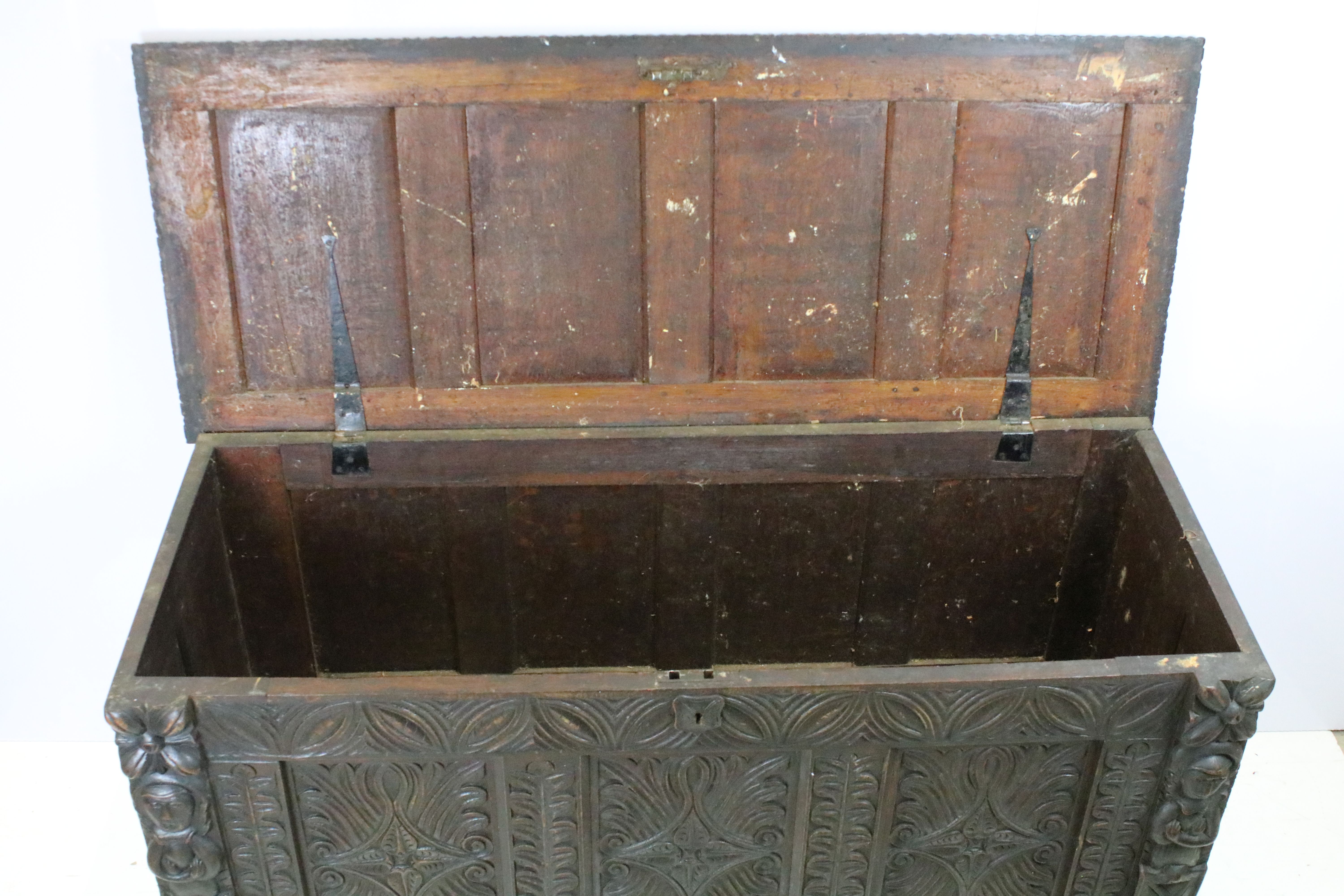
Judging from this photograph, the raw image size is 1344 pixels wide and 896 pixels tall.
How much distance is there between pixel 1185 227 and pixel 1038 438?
0.47 m

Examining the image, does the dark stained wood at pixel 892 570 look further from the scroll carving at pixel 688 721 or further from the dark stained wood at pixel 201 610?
the dark stained wood at pixel 201 610

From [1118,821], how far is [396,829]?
103 cm

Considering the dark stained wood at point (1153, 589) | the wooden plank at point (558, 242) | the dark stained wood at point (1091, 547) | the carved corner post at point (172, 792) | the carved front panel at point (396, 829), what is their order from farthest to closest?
the dark stained wood at point (1091, 547) → the wooden plank at point (558, 242) → the dark stained wood at point (1153, 589) → the carved front panel at point (396, 829) → the carved corner post at point (172, 792)

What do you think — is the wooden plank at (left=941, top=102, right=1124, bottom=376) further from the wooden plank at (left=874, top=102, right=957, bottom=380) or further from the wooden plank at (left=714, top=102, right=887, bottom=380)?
the wooden plank at (left=714, top=102, right=887, bottom=380)

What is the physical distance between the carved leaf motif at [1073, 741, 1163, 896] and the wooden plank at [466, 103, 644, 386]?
3.23 feet

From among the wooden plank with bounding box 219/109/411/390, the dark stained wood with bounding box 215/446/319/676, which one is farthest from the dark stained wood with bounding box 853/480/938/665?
the dark stained wood with bounding box 215/446/319/676

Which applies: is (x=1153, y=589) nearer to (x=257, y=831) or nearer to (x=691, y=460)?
(x=691, y=460)

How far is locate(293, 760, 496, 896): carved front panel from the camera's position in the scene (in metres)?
1.64

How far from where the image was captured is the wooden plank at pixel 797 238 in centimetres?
193

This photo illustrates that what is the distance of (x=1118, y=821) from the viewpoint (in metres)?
1.73

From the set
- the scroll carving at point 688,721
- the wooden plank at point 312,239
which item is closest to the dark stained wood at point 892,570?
the scroll carving at point 688,721

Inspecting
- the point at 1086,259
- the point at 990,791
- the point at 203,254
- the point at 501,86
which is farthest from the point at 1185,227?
the point at 203,254

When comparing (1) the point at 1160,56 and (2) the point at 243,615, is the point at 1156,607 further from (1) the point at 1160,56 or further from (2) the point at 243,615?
(2) the point at 243,615

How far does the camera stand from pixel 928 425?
2.14 m
